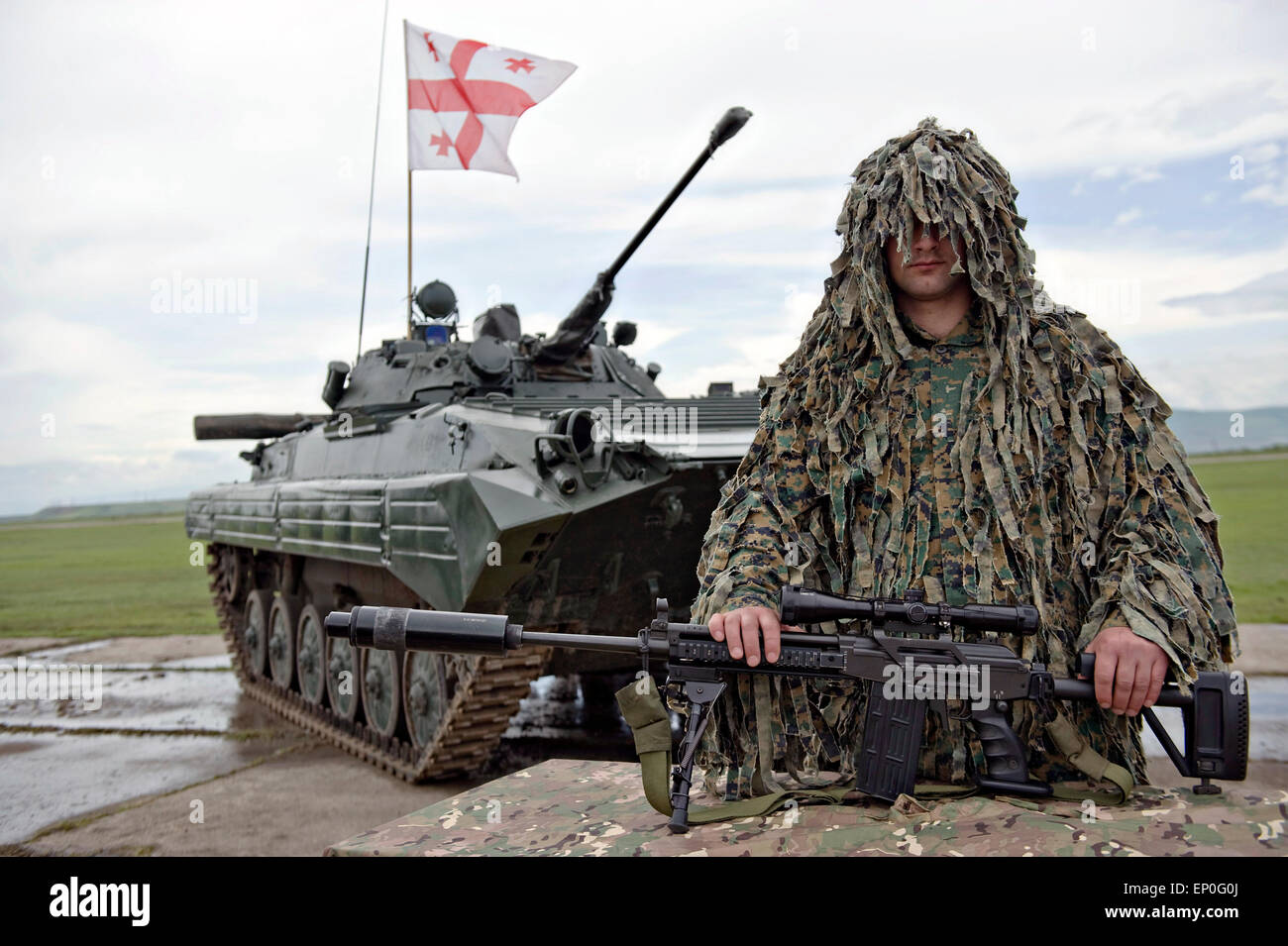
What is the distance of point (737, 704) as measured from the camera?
8.39 ft

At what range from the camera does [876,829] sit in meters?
2.08

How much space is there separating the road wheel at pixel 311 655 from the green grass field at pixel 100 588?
3564 millimetres

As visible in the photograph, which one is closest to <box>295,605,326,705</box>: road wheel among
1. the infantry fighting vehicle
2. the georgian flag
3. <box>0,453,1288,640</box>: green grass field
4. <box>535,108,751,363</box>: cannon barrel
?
the infantry fighting vehicle

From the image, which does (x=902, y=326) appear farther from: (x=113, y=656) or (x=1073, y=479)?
(x=113, y=656)

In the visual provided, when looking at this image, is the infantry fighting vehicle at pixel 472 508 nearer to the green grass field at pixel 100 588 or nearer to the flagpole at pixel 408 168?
the flagpole at pixel 408 168

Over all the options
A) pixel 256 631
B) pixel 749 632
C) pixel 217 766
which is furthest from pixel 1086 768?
pixel 256 631

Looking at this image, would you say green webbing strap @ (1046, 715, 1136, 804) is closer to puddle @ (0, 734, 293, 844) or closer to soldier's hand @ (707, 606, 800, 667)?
→ soldier's hand @ (707, 606, 800, 667)

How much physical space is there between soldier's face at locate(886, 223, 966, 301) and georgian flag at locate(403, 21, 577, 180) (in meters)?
7.17

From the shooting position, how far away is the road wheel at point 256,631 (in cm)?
1009

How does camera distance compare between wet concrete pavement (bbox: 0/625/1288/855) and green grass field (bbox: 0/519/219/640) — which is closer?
wet concrete pavement (bbox: 0/625/1288/855)

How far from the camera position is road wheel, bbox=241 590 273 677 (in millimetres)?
10094

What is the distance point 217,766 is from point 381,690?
3.75 ft

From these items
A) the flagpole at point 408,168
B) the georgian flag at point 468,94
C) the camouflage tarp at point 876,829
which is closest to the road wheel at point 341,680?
the flagpole at point 408,168

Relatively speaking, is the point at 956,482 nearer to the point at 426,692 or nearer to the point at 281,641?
the point at 426,692
